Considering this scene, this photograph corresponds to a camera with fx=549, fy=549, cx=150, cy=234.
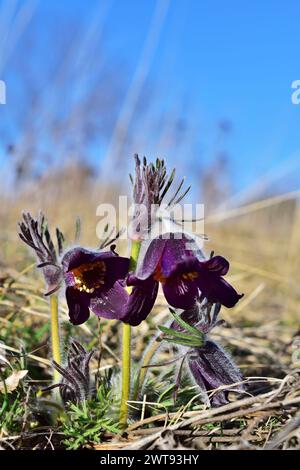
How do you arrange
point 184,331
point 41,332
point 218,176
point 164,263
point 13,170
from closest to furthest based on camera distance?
point 164,263 < point 184,331 < point 41,332 < point 13,170 < point 218,176

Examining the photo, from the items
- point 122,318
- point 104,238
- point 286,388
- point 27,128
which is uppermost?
point 27,128

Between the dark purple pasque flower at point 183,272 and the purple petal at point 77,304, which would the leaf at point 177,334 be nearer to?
the dark purple pasque flower at point 183,272

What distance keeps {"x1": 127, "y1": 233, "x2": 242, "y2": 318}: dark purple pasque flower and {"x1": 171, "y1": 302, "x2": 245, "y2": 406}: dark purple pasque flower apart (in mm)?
54

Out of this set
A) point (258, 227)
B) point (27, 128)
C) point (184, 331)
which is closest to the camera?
point (184, 331)

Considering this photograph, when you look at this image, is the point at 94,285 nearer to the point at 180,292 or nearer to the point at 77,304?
the point at 77,304

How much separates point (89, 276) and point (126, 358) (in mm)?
168

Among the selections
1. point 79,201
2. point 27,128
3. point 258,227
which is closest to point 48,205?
point 27,128

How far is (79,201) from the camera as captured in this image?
17.2ft

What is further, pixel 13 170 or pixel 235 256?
pixel 235 256

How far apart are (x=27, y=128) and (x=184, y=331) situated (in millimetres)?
3131

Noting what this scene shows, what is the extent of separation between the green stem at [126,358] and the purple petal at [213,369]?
0.13 metres

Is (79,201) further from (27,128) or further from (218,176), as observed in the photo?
(218,176)

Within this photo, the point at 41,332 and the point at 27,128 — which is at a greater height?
the point at 27,128

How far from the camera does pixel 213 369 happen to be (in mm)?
1060
